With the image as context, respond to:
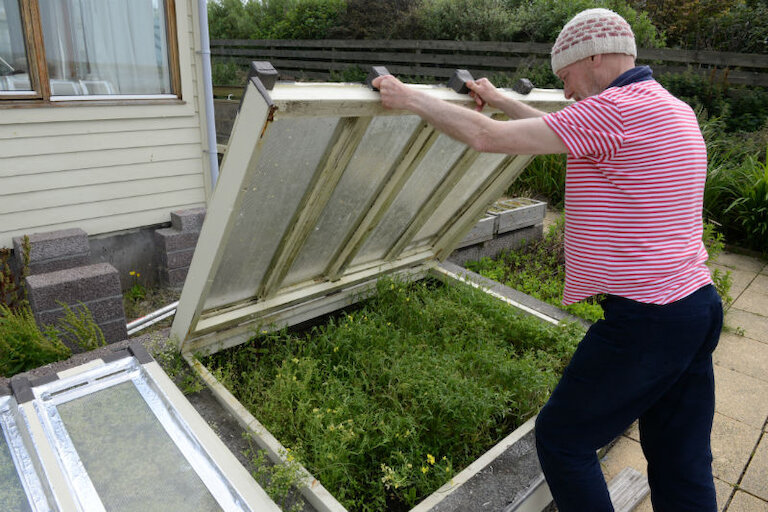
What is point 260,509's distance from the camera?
174 centimetres

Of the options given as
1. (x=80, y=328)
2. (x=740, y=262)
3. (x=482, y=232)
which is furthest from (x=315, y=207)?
(x=740, y=262)

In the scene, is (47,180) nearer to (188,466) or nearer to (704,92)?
(188,466)

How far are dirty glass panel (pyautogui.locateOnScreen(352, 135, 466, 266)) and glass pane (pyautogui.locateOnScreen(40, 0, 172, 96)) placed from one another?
3.00 m

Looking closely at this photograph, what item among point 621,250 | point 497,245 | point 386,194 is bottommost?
point 497,245

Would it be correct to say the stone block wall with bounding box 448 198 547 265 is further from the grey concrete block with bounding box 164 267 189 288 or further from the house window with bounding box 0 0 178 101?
the house window with bounding box 0 0 178 101

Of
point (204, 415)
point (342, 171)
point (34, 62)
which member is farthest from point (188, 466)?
point (34, 62)

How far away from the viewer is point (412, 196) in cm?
304

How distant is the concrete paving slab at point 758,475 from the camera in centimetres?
262

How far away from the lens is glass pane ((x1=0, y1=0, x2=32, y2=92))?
4.04m

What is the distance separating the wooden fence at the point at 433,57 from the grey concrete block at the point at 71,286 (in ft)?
21.9

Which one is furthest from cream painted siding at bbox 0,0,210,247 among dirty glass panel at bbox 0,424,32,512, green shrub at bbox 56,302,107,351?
dirty glass panel at bbox 0,424,32,512

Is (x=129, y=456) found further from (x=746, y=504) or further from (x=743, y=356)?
(x=743, y=356)

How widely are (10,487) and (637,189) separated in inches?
88.5

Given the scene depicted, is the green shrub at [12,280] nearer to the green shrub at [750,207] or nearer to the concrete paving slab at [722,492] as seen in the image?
the concrete paving slab at [722,492]
